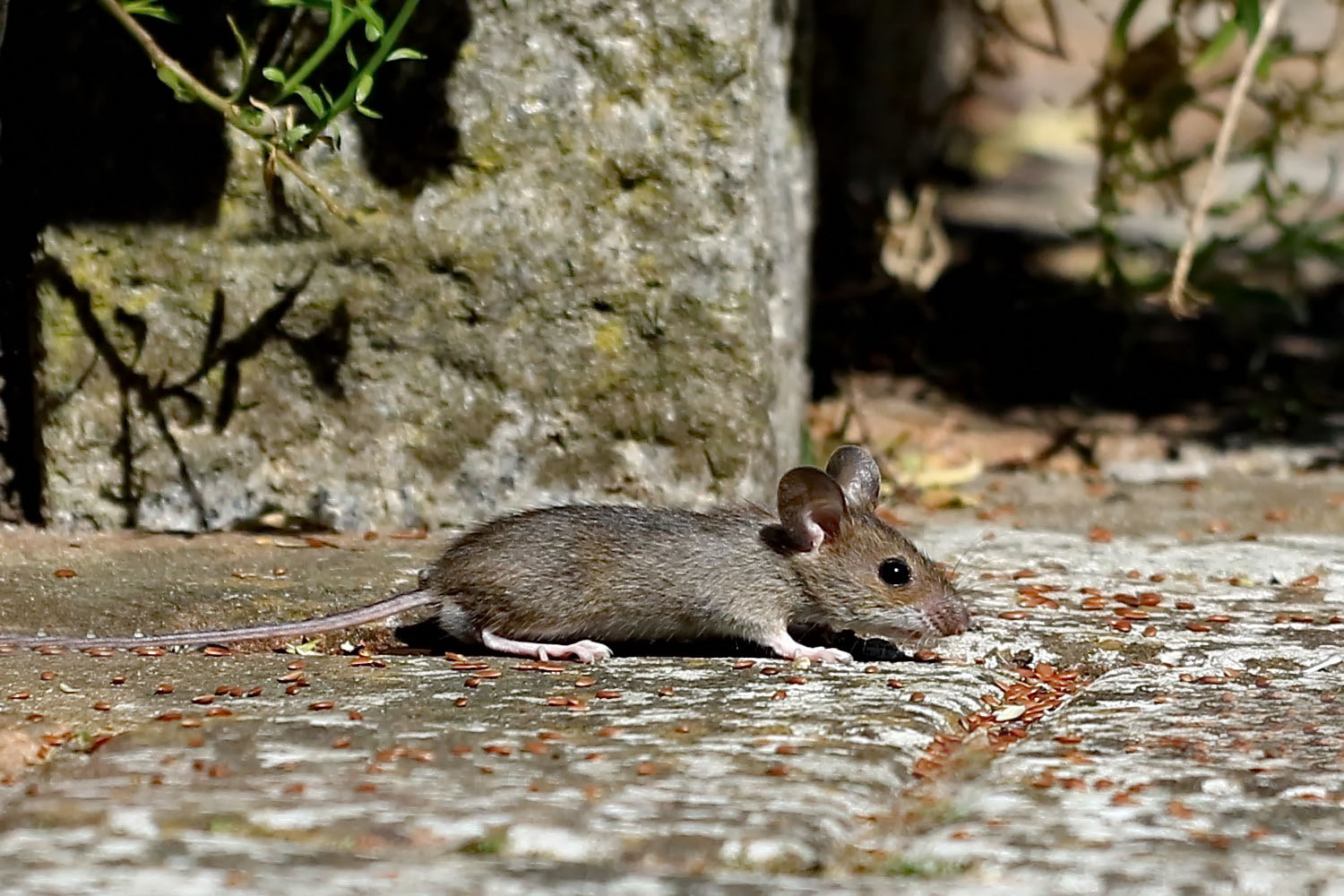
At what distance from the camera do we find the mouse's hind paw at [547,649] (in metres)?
3.93

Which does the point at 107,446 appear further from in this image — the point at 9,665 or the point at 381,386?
the point at 9,665

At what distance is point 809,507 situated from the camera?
413cm

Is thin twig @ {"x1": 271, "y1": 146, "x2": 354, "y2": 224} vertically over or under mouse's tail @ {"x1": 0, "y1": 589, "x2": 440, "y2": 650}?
over

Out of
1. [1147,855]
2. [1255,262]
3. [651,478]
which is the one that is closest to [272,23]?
[651,478]

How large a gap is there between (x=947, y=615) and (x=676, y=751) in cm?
108

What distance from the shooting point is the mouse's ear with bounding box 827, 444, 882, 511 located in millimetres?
4289

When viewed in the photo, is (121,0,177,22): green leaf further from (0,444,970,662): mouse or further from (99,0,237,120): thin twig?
(0,444,970,662): mouse

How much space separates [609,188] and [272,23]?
0.88 metres

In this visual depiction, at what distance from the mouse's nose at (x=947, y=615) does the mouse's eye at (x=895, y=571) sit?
13 centimetres

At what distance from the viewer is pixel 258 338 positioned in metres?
4.62

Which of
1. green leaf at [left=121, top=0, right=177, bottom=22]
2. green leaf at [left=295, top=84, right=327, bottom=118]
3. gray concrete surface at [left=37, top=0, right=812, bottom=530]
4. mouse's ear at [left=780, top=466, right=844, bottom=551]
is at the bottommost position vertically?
mouse's ear at [left=780, top=466, right=844, bottom=551]

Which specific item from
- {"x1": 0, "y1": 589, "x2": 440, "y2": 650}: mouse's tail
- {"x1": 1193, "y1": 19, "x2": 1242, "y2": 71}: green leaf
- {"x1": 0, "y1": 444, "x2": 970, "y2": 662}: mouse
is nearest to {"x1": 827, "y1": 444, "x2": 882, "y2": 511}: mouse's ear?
{"x1": 0, "y1": 444, "x2": 970, "y2": 662}: mouse

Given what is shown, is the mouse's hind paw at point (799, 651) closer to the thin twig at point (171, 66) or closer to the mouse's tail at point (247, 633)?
the mouse's tail at point (247, 633)

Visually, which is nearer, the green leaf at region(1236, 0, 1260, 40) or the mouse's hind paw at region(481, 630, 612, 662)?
the mouse's hind paw at region(481, 630, 612, 662)
